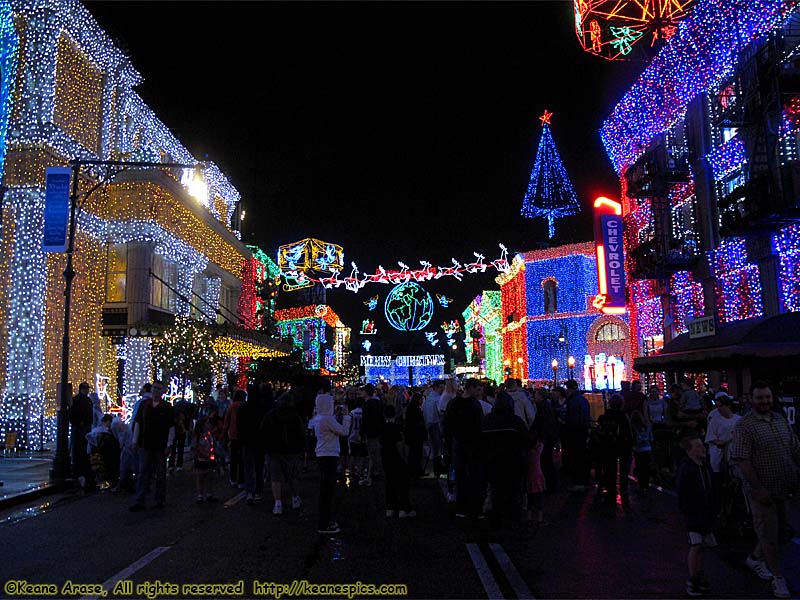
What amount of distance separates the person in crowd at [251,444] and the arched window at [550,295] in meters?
34.8

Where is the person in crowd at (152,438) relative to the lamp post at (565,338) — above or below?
below

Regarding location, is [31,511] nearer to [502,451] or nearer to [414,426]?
[414,426]

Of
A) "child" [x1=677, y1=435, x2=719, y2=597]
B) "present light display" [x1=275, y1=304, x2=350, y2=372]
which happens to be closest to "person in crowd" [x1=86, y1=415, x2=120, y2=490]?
"child" [x1=677, y1=435, x2=719, y2=597]

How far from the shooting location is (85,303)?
2220cm

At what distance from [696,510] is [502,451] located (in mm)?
3283

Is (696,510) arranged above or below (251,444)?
below

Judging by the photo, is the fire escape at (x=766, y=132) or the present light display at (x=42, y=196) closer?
the fire escape at (x=766, y=132)

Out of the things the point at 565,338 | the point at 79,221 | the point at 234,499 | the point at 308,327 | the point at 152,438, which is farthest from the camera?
the point at 308,327

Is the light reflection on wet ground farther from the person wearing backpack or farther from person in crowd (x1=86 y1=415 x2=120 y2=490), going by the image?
the person wearing backpack

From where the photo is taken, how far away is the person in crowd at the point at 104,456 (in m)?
13.1

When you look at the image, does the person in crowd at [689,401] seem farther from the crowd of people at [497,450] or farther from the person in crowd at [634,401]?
the person in crowd at [634,401]

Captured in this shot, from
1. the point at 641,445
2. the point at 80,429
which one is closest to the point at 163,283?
the point at 80,429

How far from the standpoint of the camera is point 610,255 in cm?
3183

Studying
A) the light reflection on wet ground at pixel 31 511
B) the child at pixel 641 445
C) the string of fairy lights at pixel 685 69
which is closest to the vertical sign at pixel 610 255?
the string of fairy lights at pixel 685 69
